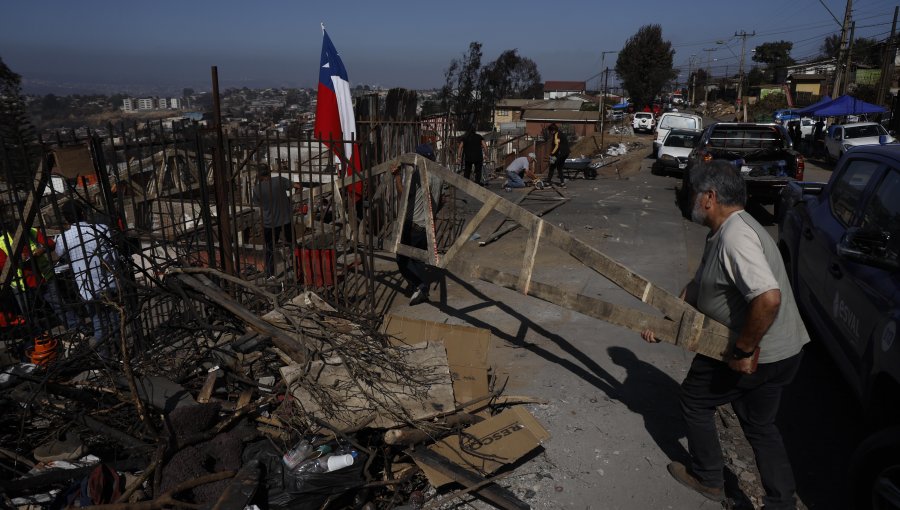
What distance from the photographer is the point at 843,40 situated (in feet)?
102

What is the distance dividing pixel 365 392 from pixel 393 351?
2.18ft

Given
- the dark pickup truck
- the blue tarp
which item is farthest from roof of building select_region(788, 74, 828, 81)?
the dark pickup truck

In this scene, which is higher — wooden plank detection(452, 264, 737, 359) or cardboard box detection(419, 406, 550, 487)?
wooden plank detection(452, 264, 737, 359)

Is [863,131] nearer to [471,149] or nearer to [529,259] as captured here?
[471,149]

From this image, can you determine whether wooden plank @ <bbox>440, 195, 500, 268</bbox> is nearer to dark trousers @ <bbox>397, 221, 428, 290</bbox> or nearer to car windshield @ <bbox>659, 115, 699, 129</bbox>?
dark trousers @ <bbox>397, 221, 428, 290</bbox>

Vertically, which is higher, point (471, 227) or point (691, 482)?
point (471, 227)

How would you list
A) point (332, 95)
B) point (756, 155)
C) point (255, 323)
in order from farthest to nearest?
point (756, 155) → point (332, 95) → point (255, 323)

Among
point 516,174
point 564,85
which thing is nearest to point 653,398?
point 516,174

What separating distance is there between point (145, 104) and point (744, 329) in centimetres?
7213

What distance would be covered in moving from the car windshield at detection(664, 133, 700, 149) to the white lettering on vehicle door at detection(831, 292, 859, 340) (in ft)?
50.3

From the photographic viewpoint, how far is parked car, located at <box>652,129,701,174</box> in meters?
17.4

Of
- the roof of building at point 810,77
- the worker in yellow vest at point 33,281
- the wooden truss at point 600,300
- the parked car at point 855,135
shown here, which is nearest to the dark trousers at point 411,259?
the wooden truss at point 600,300

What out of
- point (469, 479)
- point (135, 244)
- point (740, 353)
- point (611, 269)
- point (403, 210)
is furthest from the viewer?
point (135, 244)

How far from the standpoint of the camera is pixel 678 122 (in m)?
24.6
